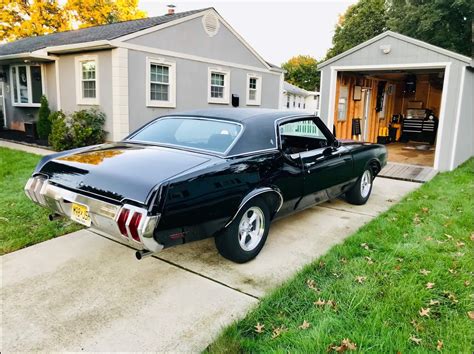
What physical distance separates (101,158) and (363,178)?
4006 mm

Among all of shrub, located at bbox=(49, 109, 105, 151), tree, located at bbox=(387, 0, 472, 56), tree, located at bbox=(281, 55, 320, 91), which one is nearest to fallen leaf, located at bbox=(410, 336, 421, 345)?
shrub, located at bbox=(49, 109, 105, 151)

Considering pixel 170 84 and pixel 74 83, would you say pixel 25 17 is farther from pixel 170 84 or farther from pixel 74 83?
pixel 170 84

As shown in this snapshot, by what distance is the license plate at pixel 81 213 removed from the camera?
9.79ft

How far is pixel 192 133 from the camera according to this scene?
12.9 ft

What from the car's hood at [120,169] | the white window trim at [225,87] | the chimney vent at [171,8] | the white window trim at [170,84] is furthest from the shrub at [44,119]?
the car's hood at [120,169]

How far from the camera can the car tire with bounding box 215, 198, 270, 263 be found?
3346 mm

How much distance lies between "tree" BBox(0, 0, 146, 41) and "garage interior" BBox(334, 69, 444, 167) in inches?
922

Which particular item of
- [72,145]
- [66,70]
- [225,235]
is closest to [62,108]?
[66,70]

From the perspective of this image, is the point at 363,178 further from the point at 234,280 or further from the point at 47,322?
the point at 47,322

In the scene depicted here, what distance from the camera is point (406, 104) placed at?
14492mm

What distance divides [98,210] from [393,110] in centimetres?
1372

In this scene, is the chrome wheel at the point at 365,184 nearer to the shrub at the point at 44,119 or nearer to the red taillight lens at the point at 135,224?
the red taillight lens at the point at 135,224

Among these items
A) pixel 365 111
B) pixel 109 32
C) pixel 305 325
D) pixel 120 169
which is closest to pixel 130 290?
pixel 120 169

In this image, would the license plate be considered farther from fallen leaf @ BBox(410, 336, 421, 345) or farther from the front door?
the front door
